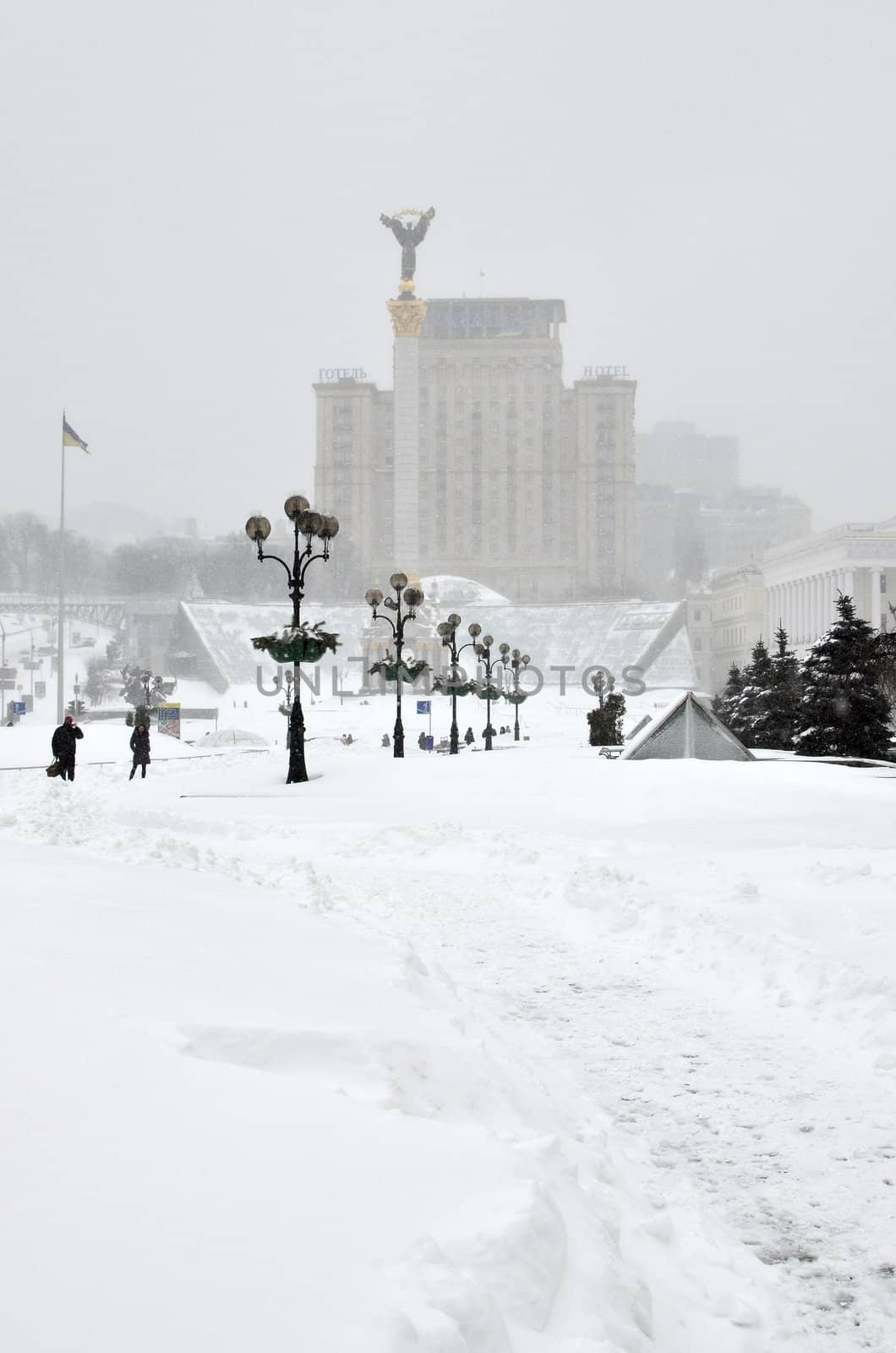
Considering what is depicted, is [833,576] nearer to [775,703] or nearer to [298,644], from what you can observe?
[775,703]

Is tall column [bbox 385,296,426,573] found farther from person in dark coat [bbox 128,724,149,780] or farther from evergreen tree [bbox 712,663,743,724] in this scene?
person in dark coat [bbox 128,724,149,780]

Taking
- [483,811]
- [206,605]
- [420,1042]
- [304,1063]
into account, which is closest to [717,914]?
[420,1042]

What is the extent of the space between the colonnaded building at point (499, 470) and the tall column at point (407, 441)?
156 ft

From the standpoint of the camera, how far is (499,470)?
Answer: 14762 cm

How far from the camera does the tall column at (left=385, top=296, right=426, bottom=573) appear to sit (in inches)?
3723

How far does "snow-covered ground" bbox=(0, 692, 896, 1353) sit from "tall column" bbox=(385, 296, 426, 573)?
85.3 m

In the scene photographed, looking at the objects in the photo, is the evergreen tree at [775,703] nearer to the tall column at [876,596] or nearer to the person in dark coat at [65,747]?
the person in dark coat at [65,747]

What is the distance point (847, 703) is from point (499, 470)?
117835 millimetres

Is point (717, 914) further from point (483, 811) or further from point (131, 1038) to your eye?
point (483, 811)

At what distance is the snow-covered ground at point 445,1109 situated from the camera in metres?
2.53

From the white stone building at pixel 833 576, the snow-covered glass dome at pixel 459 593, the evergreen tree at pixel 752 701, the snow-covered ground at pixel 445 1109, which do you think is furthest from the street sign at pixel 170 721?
the snow-covered glass dome at pixel 459 593

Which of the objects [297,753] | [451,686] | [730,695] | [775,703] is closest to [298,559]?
[297,753]

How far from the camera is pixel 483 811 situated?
15.2 meters

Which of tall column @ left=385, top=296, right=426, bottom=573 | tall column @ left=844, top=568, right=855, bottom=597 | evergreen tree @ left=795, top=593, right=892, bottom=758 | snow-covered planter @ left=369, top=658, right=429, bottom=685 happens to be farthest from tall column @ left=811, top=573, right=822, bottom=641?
snow-covered planter @ left=369, top=658, right=429, bottom=685
